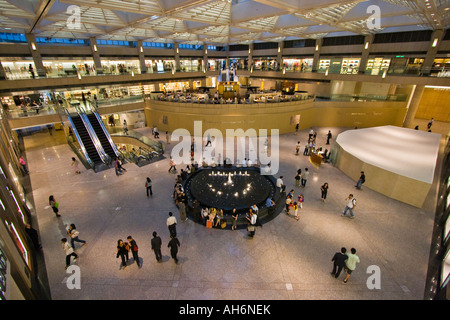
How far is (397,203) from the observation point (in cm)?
1127

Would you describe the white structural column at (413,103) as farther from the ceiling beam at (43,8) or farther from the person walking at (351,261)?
the ceiling beam at (43,8)

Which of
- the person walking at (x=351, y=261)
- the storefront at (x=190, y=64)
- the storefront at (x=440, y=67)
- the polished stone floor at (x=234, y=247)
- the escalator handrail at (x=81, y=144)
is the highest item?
the storefront at (x=190, y=64)

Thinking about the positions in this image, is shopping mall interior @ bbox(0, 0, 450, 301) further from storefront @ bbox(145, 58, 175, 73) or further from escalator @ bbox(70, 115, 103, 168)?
storefront @ bbox(145, 58, 175, 73)

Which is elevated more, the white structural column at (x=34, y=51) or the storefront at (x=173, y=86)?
the white structural column at (x=34, y=51)

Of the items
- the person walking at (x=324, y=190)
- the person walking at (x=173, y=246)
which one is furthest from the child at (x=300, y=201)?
the person walking at (x=173, y=246)

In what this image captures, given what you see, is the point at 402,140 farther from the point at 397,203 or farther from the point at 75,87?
the point at 75,87

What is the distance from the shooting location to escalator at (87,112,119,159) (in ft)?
56.1

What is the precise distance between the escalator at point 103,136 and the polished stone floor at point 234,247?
418cm

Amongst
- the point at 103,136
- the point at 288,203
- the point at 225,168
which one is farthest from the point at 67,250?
the point at 103,136

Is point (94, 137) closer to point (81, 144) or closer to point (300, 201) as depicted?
point (81, 144)

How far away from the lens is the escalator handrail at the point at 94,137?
16.0 m

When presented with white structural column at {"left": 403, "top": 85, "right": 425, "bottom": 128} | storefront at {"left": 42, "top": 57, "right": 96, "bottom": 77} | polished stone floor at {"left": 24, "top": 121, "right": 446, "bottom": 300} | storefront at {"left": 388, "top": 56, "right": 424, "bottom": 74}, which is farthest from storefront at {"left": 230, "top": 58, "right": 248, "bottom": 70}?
polished stone floor at {"left": 24, "top": 121, "right": 446, "bottom": 300}

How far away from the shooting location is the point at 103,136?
17938 mm

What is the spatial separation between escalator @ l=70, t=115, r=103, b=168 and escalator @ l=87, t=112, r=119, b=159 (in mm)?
747
